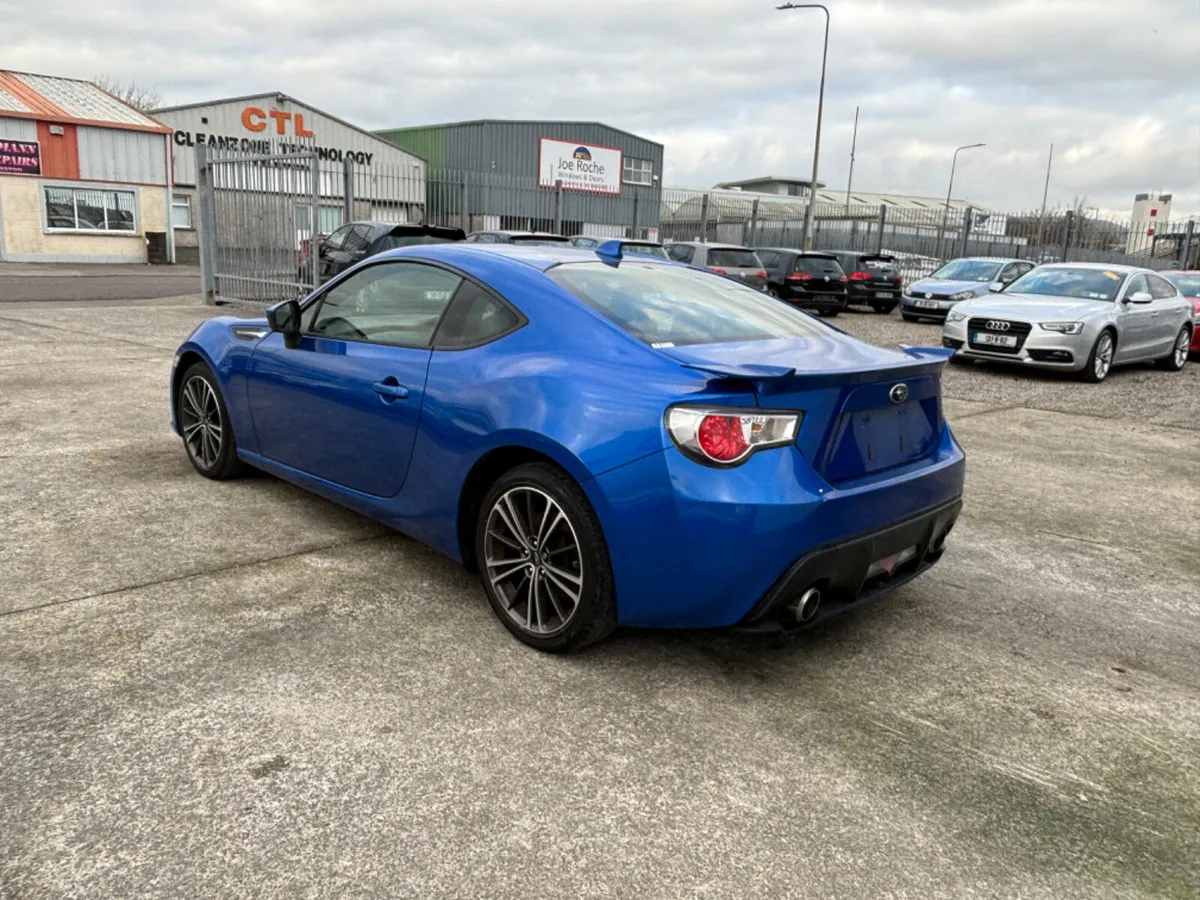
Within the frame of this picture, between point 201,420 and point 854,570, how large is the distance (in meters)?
3.77

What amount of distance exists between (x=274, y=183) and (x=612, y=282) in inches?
488

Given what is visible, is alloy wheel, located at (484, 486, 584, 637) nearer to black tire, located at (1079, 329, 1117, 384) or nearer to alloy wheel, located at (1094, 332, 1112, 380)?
black tire, located at (1079, 329, 1117, 384)

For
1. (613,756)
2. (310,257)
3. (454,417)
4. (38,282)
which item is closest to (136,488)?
(454,417)

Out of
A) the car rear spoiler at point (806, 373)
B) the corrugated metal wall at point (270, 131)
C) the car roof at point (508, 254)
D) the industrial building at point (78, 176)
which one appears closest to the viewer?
the car rear spoiler at point (806, 373)

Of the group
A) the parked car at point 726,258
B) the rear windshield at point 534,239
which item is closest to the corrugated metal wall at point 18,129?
the parked car at point 726,258

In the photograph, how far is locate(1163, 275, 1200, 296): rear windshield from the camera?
15.1m

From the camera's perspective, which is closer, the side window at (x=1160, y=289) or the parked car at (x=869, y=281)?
the side window at (x=1160, y=289)

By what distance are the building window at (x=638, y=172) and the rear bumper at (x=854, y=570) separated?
40965mm

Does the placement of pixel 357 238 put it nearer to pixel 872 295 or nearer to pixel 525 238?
pixel 525 238

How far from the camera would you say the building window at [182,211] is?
33.8 metres

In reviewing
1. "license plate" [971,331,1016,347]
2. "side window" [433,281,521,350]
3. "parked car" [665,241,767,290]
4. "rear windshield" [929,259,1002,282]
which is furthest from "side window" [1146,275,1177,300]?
"side window" [433,281,521,350]

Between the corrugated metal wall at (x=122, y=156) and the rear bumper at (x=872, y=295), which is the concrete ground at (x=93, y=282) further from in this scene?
the rear bumper at (x=872, y=295)

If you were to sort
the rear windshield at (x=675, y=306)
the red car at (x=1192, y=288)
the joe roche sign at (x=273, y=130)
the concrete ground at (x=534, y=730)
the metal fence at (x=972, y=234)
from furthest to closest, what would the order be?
the joe roche sign at (x=273, y=130) → the metal fence at (x=972, y=234) → the red car at (x=1192, y=288) → the rear windshield at (x=675, y=306) → the concrete ground at (x=534, y=730)

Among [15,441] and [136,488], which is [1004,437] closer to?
[136,488]
